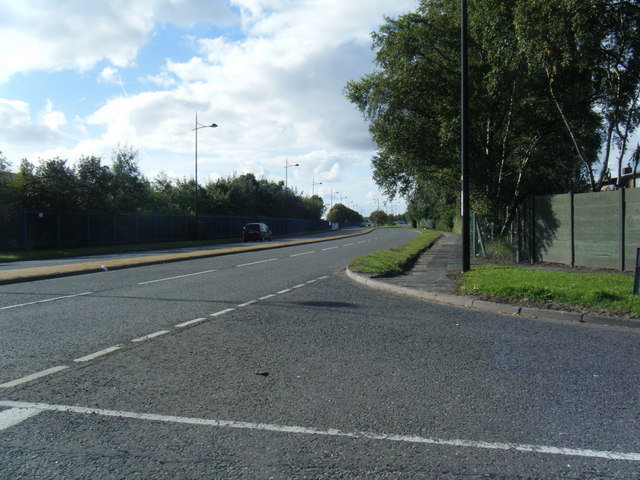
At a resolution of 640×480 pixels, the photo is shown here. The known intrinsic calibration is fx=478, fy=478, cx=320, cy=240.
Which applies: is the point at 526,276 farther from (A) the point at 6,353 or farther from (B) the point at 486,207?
(A) the point at 6,353

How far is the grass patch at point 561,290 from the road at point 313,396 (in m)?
0.98

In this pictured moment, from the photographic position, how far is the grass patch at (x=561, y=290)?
8.07 meters

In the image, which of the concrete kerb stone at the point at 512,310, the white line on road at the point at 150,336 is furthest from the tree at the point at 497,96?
the white line on road at the point at 150,336

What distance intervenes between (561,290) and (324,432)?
7.08 m

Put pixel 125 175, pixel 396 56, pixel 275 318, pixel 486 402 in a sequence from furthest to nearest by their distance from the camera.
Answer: pixel 125 175 → pixel 396 56 → pixel 275 318 → pixel 486 402

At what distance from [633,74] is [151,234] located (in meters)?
32.9

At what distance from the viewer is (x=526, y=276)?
11.4 m

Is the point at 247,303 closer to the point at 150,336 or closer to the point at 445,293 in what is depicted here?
the point at 150,336

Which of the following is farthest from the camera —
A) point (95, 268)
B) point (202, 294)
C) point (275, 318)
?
point (95, 268)

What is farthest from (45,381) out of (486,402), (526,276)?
(526,276)

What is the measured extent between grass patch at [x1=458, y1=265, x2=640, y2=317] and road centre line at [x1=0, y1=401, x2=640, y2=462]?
5207mm

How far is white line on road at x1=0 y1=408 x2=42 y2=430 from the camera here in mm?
3770

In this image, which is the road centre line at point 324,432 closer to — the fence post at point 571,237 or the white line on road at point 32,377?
the white line on road at point 32,377

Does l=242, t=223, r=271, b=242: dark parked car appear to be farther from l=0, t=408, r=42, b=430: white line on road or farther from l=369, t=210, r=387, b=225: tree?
l=369, t=210, r=387, b=225: tree
